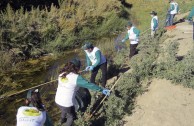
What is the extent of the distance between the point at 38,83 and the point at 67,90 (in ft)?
19.6

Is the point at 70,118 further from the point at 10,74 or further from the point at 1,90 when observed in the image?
the point at 10,74

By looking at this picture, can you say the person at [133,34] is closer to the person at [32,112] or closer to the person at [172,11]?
the person at [172,11]

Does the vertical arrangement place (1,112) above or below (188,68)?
below

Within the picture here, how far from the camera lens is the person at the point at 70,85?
724 cm

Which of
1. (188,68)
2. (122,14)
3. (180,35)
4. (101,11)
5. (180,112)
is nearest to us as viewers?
(180,112)

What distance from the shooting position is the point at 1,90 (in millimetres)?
12047

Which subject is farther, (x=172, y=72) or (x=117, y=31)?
(x=117, y=31)

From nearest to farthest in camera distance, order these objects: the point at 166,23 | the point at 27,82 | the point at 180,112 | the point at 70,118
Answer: the point at 70,118
the point at 180,112
the point at 27,82
the point at 166,23

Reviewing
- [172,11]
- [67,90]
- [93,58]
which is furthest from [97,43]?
[67,90]

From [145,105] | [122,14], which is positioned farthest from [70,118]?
[122,14]

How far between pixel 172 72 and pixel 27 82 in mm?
5457

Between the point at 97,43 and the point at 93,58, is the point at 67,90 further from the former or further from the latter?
the point at 97,43

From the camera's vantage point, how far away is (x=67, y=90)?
7430 mm

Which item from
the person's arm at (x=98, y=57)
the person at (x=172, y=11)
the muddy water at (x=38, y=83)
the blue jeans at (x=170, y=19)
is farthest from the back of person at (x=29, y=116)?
the blue jeans at (x=170, y=19)
